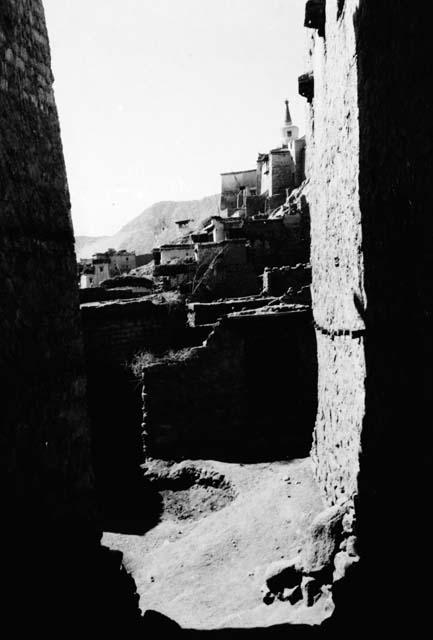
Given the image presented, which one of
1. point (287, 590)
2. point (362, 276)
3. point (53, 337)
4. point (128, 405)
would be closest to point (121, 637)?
point (287, 590)

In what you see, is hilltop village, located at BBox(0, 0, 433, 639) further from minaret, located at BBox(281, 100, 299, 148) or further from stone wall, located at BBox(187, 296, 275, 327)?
minaret, located at BBox(281, 100, 299, 148)

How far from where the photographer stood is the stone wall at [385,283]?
522cm

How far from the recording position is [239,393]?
1004cm

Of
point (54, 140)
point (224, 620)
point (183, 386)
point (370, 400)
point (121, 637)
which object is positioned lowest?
point (224, 620)

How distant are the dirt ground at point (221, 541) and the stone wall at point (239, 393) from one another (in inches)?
21.9

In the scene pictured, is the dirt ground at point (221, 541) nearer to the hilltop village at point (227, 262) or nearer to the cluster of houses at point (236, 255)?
the hilltop village at point (227, 262)

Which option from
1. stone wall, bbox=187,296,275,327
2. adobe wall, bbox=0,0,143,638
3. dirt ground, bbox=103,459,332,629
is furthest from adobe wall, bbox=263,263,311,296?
adobe wall, bbox=0,0,143,638

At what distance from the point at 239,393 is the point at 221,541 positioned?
3.32 metres

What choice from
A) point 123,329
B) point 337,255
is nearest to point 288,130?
point 123,329

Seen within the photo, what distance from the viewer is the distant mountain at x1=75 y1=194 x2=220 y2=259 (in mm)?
79000

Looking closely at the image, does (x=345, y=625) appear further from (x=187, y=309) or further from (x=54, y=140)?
(x=187, y=309)

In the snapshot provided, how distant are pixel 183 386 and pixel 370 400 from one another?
4787 mm

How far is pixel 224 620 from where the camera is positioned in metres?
5.58

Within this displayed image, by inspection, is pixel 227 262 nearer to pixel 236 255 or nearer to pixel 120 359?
pixel 236 255
